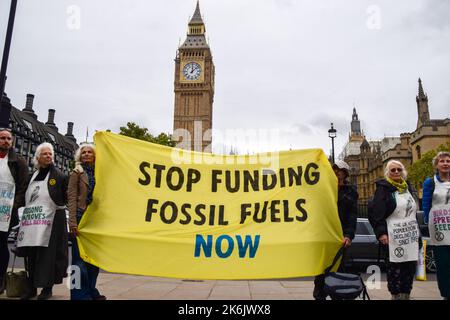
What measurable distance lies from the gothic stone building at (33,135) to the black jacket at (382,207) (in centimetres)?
5636

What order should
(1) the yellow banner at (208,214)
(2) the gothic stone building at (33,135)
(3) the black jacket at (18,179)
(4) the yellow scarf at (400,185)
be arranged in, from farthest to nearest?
(2) the gothic stone building at (33,135)
(3) the black jacket at (18,179)
(4) the yellow scarf at (400,185)
(1) the yellow banner at (208,214)

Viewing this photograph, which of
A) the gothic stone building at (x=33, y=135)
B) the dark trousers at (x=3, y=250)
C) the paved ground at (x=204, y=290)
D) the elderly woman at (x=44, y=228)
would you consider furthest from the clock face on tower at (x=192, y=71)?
the dark trousers at (x=3, y=250)

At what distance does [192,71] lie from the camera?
82.7 meters

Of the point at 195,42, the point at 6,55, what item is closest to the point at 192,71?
the point at 195,42

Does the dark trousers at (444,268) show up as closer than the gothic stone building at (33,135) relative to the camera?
Yes

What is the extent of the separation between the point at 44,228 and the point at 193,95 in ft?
260

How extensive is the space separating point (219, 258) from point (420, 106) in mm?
66383

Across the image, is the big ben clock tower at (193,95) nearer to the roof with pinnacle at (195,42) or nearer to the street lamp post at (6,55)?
the roof with pinnacle at (195,42)

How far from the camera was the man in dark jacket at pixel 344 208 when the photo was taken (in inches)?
176

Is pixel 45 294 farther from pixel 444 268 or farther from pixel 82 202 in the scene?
pixel 444 268

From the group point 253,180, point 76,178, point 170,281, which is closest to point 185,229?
point 253,180

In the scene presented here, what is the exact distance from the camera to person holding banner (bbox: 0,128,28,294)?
4.67 m

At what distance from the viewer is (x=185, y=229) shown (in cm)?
421
